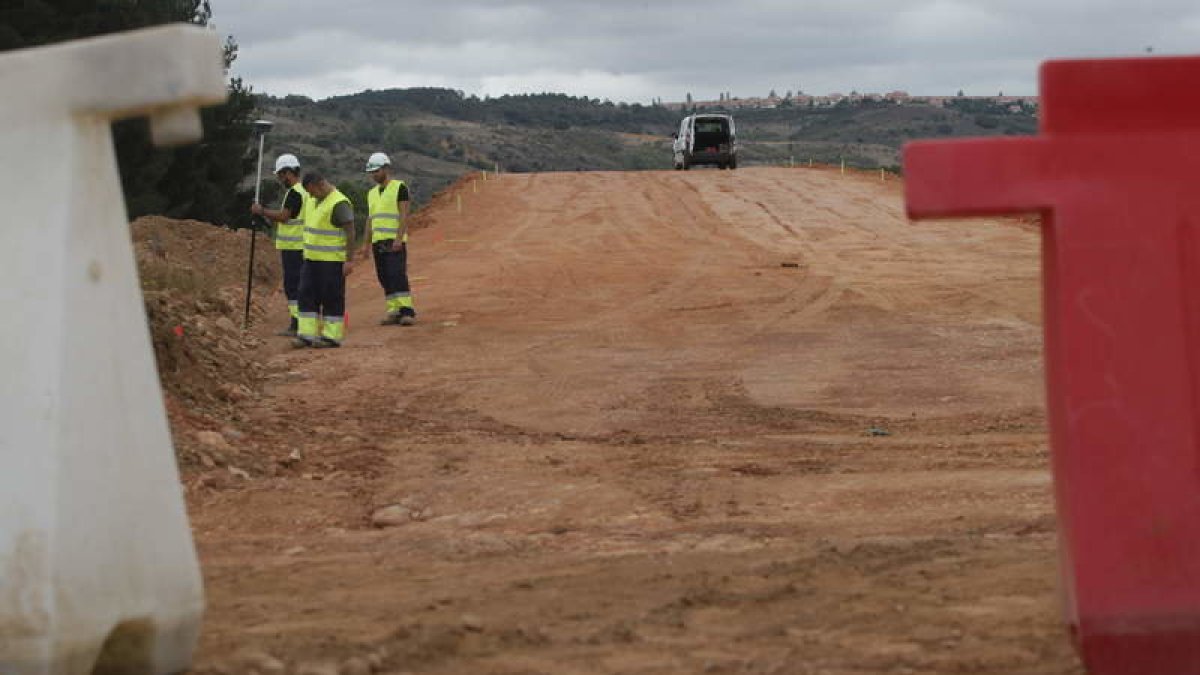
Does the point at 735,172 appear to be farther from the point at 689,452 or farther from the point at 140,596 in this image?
the point at 140,596

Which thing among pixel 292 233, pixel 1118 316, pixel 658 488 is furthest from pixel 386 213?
pixel 1118 316

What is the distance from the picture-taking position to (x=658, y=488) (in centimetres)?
979

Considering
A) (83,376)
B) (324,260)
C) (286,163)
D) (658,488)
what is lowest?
(658,488)

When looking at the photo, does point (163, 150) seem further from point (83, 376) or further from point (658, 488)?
point (83, 376)

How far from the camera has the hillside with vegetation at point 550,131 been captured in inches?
3487

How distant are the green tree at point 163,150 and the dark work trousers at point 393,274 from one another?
51.5ft

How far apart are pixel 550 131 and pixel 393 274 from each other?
88029 mm

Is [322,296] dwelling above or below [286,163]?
below

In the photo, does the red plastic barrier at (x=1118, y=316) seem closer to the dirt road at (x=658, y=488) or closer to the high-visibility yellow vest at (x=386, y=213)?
the dirt road at (x=658, y=488)

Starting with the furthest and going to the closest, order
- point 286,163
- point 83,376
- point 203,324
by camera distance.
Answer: point 286,163, point 203,324, point 83,376

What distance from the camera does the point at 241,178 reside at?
42.3 meters

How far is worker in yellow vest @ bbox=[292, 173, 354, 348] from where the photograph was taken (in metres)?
17.1

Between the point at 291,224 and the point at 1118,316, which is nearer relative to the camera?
the point at 1118,316

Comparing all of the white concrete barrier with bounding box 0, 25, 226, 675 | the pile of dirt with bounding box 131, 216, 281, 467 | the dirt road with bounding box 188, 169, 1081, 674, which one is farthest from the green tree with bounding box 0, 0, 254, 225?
the white concrete barrier with bounding box 0, 25, 226, 675
